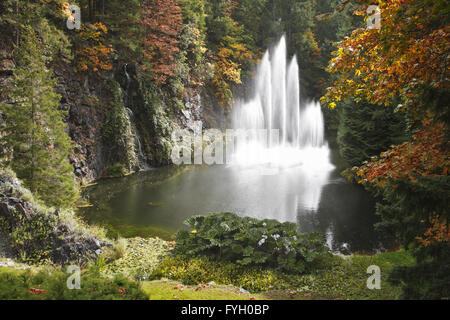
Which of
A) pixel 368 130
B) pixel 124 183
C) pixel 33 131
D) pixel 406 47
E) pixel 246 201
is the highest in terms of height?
pixel 406 47

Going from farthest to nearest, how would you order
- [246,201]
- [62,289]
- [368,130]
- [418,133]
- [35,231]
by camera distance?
[368,130] < [246,201] < [35,231] < [418,133] < [62,289]

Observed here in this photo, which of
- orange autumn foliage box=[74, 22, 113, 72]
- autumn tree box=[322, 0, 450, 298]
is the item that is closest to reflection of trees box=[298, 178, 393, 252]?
autumn tree box=[322, 0, 450, 298]

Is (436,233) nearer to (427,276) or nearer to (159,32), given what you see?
(427,276)

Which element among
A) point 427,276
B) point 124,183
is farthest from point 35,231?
point 124,183

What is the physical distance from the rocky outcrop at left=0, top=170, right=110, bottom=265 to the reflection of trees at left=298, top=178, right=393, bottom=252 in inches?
257

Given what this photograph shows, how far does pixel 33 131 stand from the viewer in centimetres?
823

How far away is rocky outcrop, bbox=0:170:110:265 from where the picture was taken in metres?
6.17

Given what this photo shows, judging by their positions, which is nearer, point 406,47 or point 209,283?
point 406,47

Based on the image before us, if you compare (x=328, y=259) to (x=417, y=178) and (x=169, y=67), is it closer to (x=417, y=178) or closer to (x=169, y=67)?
(x=417, y=178)

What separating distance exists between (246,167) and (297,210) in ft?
26.0

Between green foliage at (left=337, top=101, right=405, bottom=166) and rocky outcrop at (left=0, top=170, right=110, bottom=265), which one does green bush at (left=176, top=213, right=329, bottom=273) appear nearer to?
rocky outcrop at (left=0, top=170, right=110, bottom=265)

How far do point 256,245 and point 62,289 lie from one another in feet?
14.7

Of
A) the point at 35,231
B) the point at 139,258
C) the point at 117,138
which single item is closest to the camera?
the point at 35,231

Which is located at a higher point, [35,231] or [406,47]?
[406,47]
